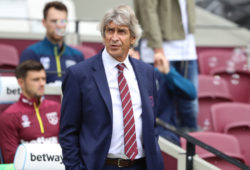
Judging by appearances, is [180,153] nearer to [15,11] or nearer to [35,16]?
[35,16]

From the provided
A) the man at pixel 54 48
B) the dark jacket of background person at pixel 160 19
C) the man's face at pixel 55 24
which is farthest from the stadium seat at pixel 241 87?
the man's face at pixel 55 24

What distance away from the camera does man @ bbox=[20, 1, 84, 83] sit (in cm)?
443

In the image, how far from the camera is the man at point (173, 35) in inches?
156

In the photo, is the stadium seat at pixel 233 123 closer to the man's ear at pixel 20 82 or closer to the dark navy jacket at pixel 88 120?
the man's ear at pixel 20 82

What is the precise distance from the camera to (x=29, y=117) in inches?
139

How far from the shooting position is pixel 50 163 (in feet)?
8.59

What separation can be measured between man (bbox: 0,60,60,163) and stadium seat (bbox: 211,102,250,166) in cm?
155

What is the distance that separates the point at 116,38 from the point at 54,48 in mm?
2531

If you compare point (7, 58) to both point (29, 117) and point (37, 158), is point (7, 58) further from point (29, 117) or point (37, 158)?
point (37, 158)

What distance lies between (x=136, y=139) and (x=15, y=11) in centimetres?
649

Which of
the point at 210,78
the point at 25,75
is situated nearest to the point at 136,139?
the point at 25,75

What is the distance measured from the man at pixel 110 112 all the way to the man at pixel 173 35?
175cm

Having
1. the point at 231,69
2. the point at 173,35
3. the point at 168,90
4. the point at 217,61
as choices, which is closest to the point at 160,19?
the point at 173,35

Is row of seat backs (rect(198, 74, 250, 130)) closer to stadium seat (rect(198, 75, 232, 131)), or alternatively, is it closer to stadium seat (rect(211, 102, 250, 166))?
stadium seat (rect(198, 75, 232, 131))
